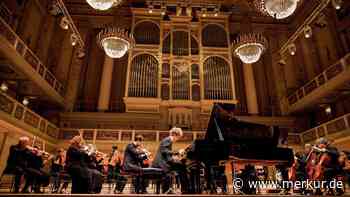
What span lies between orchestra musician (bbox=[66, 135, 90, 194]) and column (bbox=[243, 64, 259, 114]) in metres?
10.7

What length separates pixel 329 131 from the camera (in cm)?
1033

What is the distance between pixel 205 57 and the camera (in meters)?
12.8

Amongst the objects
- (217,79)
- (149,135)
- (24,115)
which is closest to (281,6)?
(217,79)

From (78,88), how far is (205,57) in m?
7.40

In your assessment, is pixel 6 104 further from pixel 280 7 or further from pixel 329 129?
pixel 329 129

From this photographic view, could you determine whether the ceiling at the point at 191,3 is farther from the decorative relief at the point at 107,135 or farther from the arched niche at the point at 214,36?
the decorative relief at the point at 107,135

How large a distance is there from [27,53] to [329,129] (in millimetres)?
13025

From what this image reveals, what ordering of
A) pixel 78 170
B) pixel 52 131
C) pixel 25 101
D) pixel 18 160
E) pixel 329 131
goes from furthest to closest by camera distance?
1. pixel 25 101
2. pixel 52 131
3. pixel 329 131
4. pixel 18 160
5. pixel 78 170

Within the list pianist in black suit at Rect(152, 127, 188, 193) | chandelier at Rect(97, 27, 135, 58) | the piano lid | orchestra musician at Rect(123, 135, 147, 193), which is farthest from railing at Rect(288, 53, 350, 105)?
orchestra musician at Rect(123, 135, 147, 193)

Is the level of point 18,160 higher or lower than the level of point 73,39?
lower

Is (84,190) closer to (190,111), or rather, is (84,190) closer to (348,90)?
(190,111)

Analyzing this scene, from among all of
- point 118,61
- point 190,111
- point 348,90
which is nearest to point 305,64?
point 348,90

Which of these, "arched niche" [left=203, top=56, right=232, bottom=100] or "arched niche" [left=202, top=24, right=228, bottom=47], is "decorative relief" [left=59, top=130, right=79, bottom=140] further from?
"arched niche" [left=202, top=24, right=228, bottom=47]

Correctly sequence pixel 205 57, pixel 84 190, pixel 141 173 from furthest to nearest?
pixel 205 57, pixel 141 173, pixel 84 190
